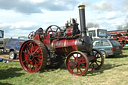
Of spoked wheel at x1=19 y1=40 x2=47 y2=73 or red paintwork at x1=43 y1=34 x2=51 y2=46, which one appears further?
red paintwork at x1=43 y1=34 x2=51 y2=46

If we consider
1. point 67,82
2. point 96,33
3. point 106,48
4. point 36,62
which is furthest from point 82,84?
point 96,33

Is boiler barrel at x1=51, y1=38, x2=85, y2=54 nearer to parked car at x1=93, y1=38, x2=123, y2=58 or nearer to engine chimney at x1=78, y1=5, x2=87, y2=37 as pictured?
engine chimney at x1=78, y1=5, x2=87, y2=37

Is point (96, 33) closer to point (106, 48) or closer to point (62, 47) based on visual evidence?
point (106, 48)

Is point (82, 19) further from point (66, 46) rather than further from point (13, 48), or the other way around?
point (13, 48)

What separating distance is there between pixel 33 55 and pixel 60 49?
1.28 meters

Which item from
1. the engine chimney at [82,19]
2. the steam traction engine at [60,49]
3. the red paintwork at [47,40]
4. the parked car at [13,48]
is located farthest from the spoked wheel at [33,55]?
the parked car at [13,48]

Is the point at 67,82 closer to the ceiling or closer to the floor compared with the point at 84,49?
closer to the floor

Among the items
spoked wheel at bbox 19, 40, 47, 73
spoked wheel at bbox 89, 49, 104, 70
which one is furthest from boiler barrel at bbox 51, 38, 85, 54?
spoked wheel at bbox 89, 49, 104, 70

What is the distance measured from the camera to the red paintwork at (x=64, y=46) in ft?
21.4

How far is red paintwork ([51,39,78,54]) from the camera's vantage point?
257 inches

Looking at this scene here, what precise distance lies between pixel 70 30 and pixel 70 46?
2.33 ft

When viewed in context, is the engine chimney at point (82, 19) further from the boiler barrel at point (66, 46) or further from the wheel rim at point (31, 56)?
the wheel rim at point (31, 56)

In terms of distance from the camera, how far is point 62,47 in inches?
270

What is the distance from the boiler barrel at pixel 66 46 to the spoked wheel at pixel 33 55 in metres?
0.58
